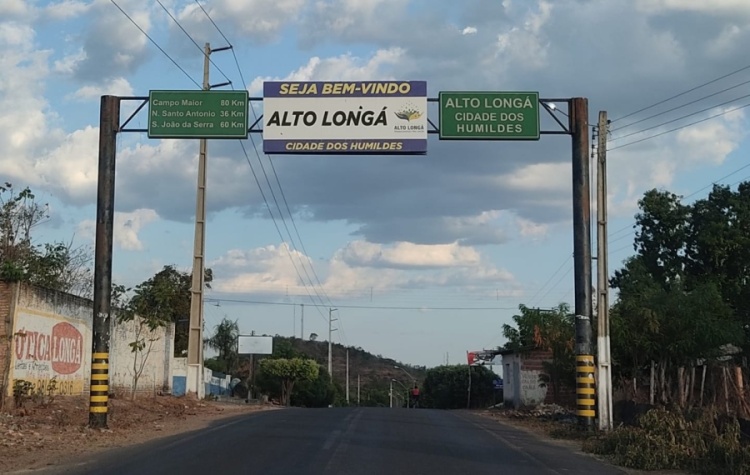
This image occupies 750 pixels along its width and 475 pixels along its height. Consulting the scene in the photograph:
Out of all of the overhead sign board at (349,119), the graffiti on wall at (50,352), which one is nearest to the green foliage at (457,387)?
the graffiti on wall at (50,352)

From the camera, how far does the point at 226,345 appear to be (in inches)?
3317

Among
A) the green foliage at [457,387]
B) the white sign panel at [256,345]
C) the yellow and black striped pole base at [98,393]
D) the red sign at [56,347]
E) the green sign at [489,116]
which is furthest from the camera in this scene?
the white sign panel at [256,345]

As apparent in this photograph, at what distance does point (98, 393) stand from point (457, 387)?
5642 cm

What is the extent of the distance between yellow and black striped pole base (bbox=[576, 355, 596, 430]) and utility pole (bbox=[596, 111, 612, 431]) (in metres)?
0.25

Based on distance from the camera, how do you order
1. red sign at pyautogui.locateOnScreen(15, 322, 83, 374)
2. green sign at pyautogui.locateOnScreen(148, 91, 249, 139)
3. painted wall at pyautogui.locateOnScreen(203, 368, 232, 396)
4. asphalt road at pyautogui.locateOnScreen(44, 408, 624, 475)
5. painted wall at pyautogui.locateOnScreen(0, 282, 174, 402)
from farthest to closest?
painted wall at pyautogui.locateOnScreen(203, 368, 232, 396), red sign at pyautogui.locateOnScreen(15, 322, 83, 374), painted wall at pyautogui.locateOnScreen(0, 282, 174, 402), green sign at pyautogui.locateOnScreen(148, 91, 249, 139), asphalt road at pyautogui.locateOnScreen(44, 408, 624, 475)

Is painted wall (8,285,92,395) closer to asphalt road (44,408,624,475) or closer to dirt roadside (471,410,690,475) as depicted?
asphalt road (44,408,624,475)

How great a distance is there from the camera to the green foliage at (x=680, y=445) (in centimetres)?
1420

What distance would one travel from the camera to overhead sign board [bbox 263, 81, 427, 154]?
73.5ft

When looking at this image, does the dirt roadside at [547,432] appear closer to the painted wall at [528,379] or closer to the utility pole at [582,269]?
the utility pole at [582,269]

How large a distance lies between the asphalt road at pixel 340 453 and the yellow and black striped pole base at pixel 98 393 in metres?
2.68

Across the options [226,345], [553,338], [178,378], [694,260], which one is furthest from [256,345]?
[553,338]

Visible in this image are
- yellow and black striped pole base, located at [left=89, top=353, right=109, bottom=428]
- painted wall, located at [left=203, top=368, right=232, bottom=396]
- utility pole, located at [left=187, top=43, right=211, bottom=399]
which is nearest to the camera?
yellow and black striped pole base, located at [left=89, top=353, right=109, bottom=428]

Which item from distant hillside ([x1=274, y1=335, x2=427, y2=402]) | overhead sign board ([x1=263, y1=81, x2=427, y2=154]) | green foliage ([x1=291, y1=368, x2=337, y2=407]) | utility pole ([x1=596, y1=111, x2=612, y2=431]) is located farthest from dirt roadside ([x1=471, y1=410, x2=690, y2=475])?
distant hillside ([x1=274, y1=335, x2=427, y2=402])

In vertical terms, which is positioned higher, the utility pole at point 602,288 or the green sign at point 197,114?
the green sign at point 197,114
